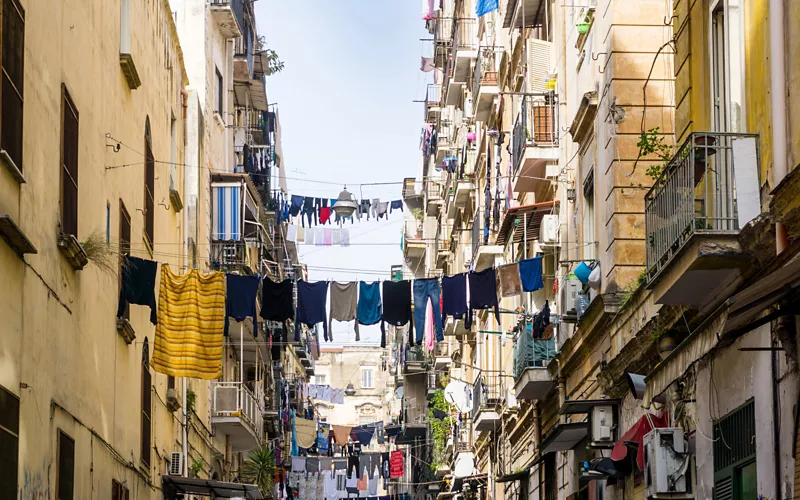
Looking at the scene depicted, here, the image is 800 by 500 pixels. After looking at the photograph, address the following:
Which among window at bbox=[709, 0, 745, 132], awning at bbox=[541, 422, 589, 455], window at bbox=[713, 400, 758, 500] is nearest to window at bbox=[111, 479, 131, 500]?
awning at bbox=[541, 422, 589, 455]

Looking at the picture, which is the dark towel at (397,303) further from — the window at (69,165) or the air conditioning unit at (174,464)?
the window at (69,165)

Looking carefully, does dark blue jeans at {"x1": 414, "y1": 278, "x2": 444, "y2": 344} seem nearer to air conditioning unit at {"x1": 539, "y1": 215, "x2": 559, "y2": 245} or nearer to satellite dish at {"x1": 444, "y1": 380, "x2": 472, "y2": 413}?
air conditioning unit at {"x1": 539, "y1": 215, "x2": 559, "y2": 245}

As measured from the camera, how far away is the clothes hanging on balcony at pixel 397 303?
2080 cm

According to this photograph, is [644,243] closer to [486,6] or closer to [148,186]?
[148,186]

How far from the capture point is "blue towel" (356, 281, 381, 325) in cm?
2094

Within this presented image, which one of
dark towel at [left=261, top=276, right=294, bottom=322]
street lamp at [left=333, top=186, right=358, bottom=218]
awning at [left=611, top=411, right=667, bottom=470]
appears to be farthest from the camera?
street lamp at [left=333, top=186, right=358, bottom=218]

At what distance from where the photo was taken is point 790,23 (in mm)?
9617

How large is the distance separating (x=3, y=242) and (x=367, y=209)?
25896 mm

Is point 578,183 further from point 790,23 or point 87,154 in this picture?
point 790,23

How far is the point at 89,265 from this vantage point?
15328 millimetres

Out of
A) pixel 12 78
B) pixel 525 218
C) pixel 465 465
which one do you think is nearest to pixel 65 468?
pixel 12 78

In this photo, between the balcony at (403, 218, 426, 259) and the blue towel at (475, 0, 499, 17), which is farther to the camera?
the balcony at (403, 218, 426, 259)

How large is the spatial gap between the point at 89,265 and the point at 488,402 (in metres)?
15.3

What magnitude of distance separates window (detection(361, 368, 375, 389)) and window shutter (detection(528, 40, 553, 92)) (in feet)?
265
